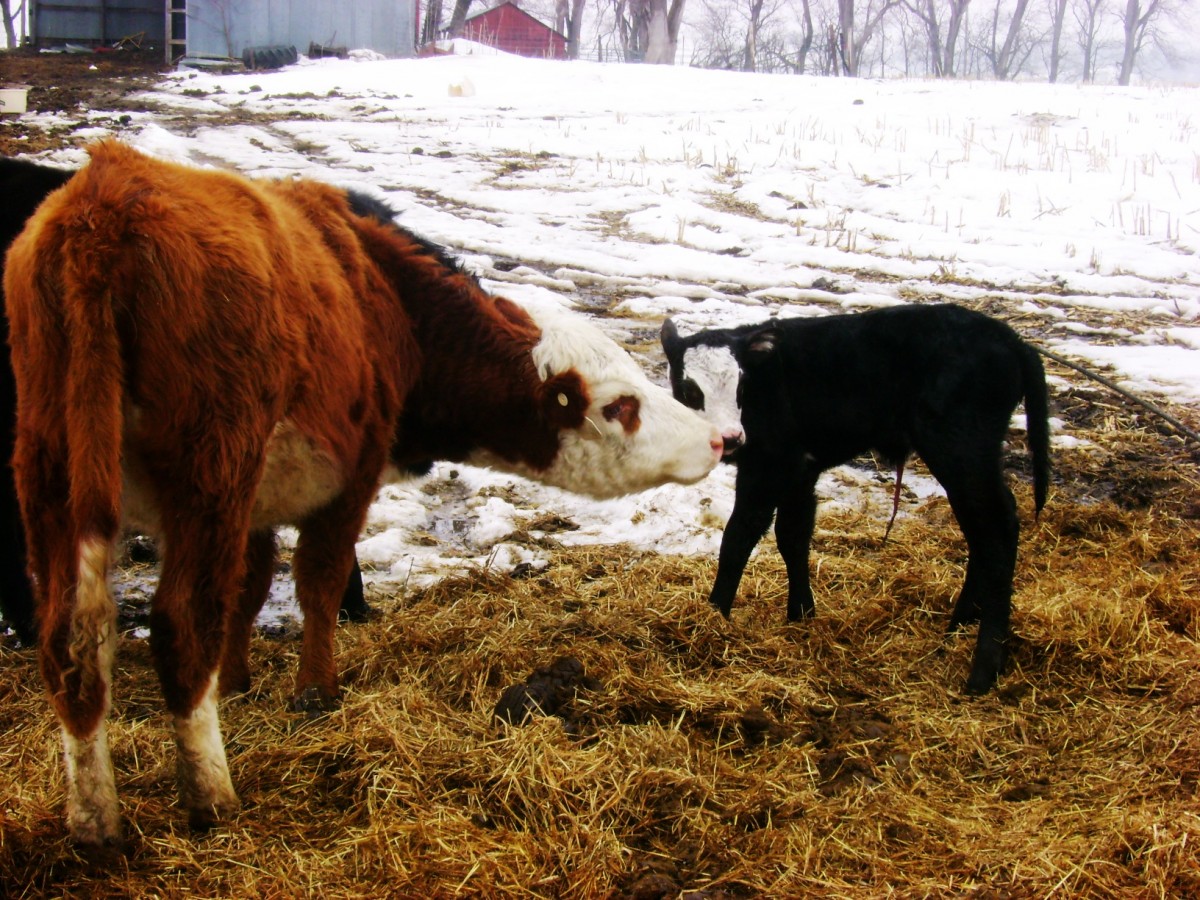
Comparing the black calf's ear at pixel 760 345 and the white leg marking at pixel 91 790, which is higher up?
the black calf's ear at pixel 760 345

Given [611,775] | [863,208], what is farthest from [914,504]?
[863,208]

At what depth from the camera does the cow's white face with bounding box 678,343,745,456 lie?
4465mm

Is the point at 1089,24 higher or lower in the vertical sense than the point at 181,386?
higher

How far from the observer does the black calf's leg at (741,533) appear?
4.46 meters

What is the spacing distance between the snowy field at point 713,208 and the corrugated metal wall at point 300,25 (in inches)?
81.3

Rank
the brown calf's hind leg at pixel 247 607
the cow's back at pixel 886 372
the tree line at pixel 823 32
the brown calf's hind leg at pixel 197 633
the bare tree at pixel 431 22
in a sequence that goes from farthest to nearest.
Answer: the tree line at pixel 823 32 → the bare tree at pixel 431 22 → the cow's back at pixel 886 372 → the brown calf's hind leg at pixel 247 607 → the brown calf's hind leg at pixel 197 633

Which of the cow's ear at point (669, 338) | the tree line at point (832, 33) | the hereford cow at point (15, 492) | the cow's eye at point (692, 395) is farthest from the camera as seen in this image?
the tree line at point (832, 33)

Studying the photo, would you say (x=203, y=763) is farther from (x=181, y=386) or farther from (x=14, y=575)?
(x=14, y=575)

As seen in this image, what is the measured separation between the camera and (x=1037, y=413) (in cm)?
428

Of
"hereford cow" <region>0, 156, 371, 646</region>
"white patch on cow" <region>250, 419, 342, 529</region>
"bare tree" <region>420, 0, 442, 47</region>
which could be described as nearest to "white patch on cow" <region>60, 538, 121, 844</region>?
"white patch on cow" <region>250, 419, 342, 529</region>

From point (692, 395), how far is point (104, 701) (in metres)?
2.75

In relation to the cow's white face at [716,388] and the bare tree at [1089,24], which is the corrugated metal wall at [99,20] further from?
the bare tree at [1089,24]

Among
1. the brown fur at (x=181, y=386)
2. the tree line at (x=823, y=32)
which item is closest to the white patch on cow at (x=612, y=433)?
the brown fur at (x=181, y=386)

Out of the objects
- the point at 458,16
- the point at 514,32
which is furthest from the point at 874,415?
the point at 514,32
